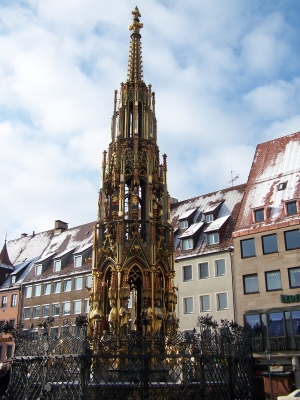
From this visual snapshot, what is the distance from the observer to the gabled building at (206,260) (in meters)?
34.2

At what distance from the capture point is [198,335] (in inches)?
510

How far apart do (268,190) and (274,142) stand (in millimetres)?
5535

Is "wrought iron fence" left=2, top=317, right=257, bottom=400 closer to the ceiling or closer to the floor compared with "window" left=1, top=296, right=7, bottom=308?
closer to the floor

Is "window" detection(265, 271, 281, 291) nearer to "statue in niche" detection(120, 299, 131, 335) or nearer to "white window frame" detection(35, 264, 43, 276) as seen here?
"statue in niche" detection(120, 299, 131, 335)

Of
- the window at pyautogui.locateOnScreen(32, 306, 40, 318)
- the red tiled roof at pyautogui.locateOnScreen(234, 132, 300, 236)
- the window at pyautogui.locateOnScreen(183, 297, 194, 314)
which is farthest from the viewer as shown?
the window at pyautogui.locateOnScreen(32, 306, 40, 318)

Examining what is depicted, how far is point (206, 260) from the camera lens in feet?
117

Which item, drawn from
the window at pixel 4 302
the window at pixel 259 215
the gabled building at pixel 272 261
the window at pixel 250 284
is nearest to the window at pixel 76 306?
the window at pixel 4 302

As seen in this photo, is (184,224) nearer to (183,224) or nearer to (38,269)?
(183,224)

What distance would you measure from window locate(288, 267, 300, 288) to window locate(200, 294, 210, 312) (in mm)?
6447

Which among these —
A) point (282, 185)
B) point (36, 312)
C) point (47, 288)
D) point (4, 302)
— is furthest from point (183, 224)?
point (4, 302)

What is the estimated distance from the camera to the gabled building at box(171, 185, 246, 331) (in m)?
34.2

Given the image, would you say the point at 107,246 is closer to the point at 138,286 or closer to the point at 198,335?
the point at 138,286

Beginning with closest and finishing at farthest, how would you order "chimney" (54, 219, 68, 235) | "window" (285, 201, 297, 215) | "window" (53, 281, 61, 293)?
"window" (285, 201, 297, 215)
"window" (53, 281, 61, 293)
"chimney" (54, 219, 68, 235)

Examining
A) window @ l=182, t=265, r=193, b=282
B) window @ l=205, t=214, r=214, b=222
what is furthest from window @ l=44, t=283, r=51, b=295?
window @ l=205, t=214, r=214, b=222
